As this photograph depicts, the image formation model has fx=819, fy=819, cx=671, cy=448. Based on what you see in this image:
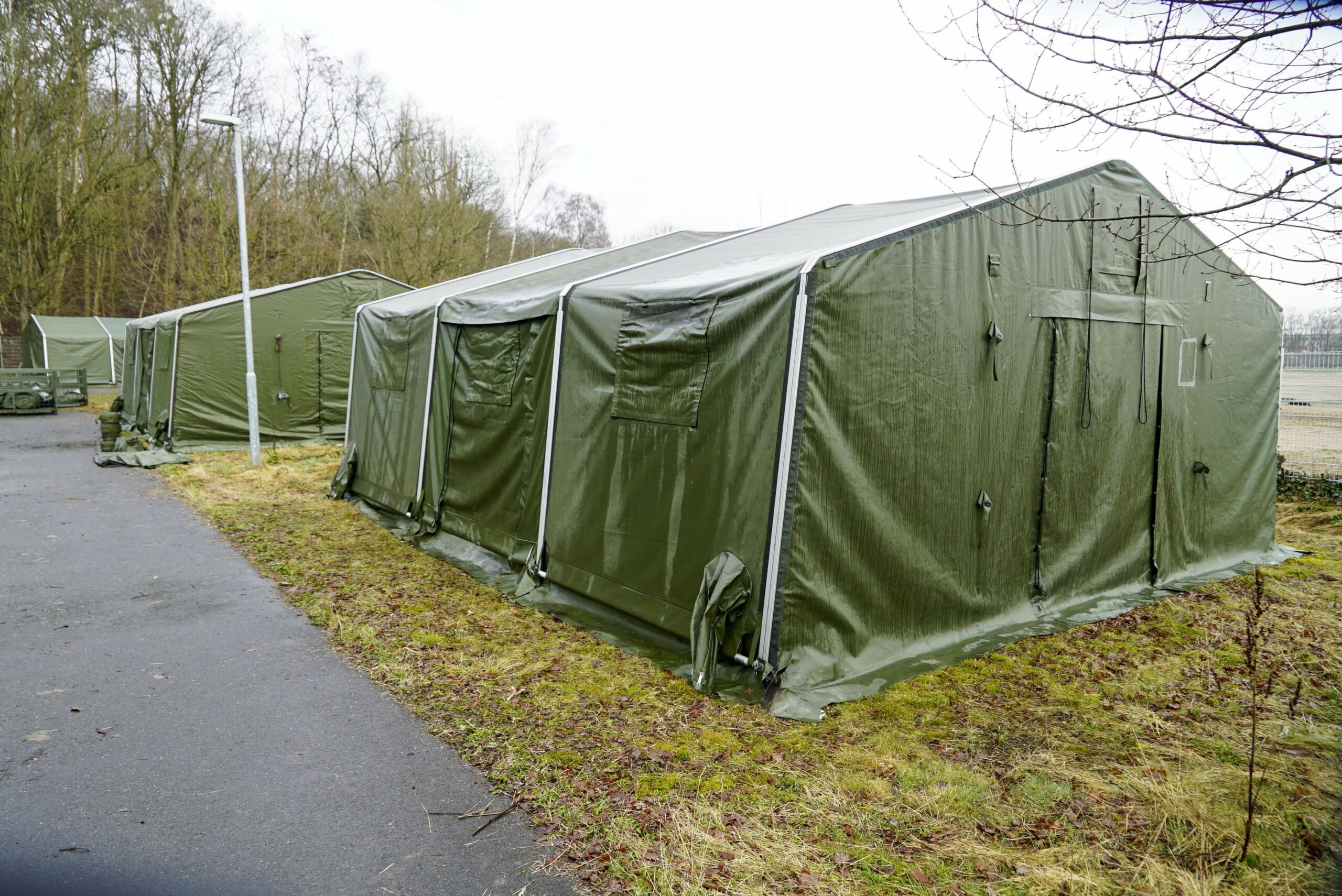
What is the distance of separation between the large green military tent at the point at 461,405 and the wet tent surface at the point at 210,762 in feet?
4.87

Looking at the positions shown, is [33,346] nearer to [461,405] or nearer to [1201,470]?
[461,405]

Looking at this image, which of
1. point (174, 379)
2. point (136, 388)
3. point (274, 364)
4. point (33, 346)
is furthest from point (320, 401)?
point (33, 346)

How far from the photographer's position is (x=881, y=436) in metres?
3.96

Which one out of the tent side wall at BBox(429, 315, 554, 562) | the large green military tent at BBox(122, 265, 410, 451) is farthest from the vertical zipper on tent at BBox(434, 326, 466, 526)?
the large green military tent at BBox(122, 265, 410, 451)

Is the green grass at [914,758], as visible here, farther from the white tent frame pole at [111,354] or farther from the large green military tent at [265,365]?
the white tent frame pole at [111,354]

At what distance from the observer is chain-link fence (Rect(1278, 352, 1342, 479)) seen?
9.02 metres

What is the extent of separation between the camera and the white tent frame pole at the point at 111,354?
22672mm

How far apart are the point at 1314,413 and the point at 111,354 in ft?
88.1

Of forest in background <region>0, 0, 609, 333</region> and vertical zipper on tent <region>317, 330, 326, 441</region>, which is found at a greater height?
forest in background <region>0, 0, 609, 333</region>

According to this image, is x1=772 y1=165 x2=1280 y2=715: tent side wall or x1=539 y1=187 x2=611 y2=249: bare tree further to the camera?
x1=539 y1=187 x2=611 y2=249: bare tree

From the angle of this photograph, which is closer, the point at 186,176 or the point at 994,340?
the point at 994,340

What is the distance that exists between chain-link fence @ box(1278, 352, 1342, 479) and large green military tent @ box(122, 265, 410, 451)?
12115mm

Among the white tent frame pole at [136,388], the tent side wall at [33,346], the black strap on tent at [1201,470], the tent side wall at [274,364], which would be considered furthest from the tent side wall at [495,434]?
the tent side wall at [33,346]

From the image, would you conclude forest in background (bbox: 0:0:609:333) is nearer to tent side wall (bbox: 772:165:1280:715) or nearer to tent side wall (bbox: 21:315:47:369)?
tent side wall (bbox: 21:315:47:369)
